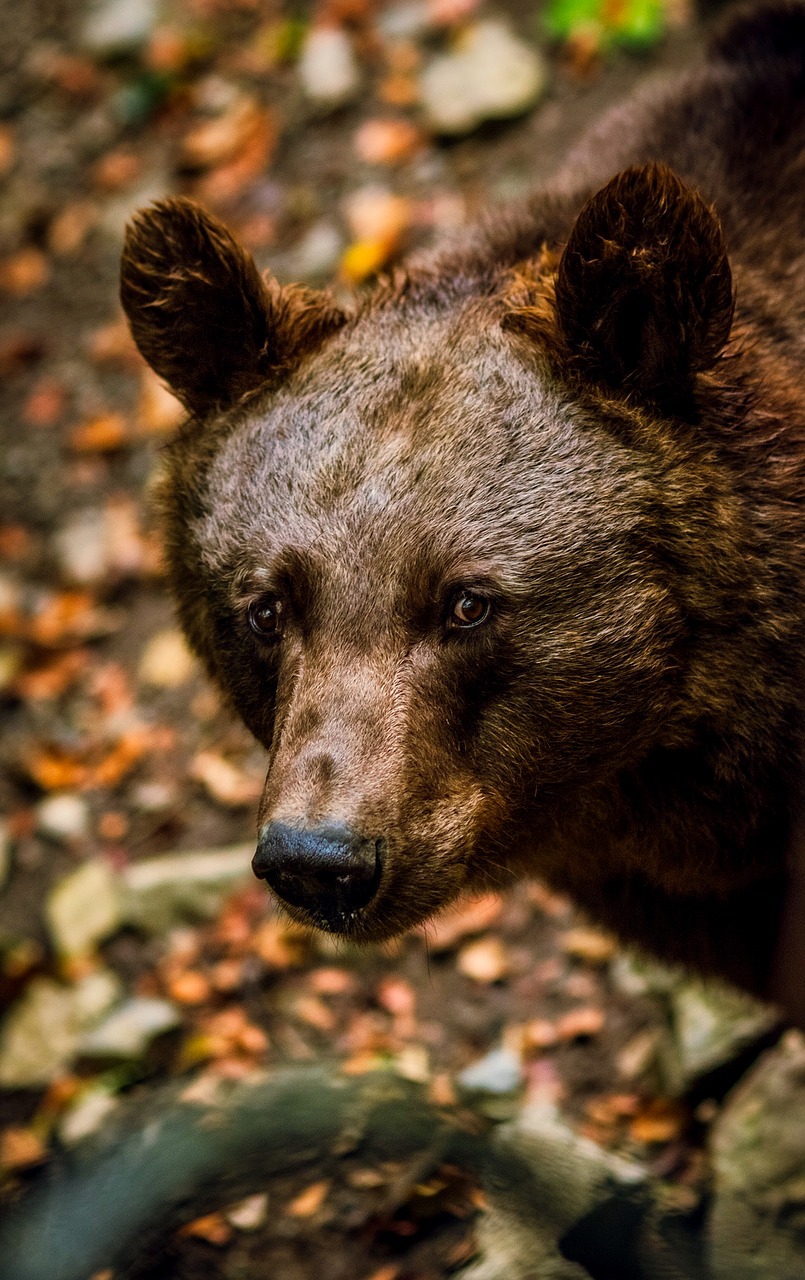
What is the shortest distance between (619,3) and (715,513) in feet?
16.2

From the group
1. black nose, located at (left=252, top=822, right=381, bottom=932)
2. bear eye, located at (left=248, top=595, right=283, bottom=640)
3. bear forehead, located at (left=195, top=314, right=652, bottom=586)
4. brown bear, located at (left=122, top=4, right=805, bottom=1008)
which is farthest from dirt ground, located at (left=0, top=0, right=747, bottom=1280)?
bear forehead, located at (left=195, top=314, right=652, bottom=586)

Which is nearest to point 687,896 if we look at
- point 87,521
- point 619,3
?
point 87,521

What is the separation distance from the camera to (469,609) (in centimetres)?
307

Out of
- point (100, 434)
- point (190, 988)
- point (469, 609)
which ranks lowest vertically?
point (190, 988)

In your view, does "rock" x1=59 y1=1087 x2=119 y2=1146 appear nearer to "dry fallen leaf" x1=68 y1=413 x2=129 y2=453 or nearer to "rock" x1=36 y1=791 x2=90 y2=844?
"rock" x1=36 y1=791 x2=90 y2=844

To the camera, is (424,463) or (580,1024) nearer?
(424,463)

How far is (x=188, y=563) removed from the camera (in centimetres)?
367

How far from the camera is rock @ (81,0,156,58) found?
8500 millimetres

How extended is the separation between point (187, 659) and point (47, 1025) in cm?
194

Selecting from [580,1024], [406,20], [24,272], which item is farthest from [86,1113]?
[406,20]

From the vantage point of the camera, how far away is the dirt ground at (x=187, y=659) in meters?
4.80

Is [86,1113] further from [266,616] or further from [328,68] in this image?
[328,68]

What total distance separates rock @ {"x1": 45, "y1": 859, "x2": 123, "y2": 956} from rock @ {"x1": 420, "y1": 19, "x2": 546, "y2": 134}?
461 centimetres

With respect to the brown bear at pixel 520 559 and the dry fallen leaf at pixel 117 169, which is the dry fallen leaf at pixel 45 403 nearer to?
the dry fallen leaf at pixel 117 169
